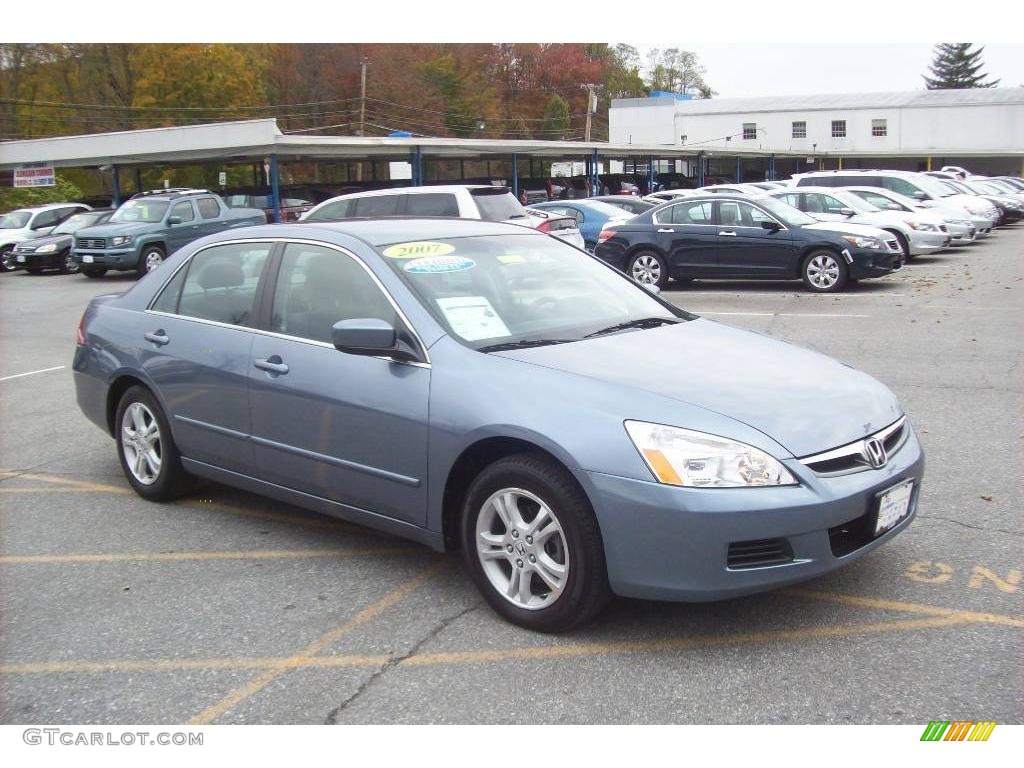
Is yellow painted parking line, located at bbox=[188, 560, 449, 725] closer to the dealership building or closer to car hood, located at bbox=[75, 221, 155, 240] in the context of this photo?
car hood, located at bbox=[75, 221, 155, 240]

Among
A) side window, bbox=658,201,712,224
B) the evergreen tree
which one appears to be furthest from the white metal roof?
side window, bbox=658,201,712,224

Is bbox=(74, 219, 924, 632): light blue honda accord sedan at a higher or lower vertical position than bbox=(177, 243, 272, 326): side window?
lower

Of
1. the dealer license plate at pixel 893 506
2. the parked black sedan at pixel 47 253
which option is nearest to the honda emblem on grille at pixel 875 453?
the dealer license plate at pixel 893 506

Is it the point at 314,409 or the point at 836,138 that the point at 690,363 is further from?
the point at 836,138

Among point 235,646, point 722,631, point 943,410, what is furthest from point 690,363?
point 943,410

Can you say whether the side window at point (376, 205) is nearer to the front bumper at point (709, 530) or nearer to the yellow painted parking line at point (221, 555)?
the yellow painted parking line at point (221, 555)

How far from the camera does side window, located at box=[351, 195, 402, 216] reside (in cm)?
1644

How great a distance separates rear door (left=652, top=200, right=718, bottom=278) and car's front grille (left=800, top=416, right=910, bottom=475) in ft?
40.3

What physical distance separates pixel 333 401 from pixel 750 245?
40.9ft

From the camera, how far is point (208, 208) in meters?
22.8

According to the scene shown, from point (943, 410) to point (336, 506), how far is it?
16.0 feet

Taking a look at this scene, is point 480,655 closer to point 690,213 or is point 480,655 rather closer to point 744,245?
point 744,245

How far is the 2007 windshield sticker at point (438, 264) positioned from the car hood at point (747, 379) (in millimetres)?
679

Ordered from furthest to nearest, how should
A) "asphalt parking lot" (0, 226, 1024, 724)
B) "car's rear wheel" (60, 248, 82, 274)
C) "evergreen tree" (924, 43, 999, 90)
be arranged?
"evergreen tree" (924, 43, 999, 90)
"car's rear wheel" (60, 248, 82, 274)
"asphalt parking lot" (0, 226, 1024, 724)
